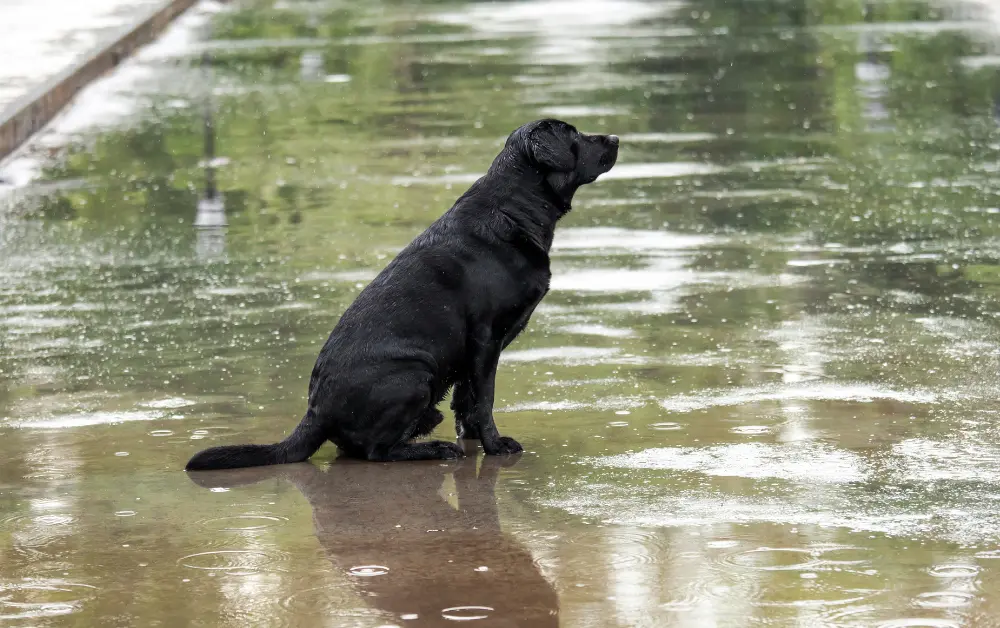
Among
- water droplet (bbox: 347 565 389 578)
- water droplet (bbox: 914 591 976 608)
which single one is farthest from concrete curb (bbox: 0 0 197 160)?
water droplet (bbox: 914 591 976 608)

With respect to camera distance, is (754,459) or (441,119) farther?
(441,119)

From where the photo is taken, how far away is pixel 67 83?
1712cm

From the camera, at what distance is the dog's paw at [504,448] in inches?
253

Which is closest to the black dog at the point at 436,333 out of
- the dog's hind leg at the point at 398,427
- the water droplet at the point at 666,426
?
the dog's hind leg at the point at 398,427

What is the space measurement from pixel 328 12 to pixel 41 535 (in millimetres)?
21041

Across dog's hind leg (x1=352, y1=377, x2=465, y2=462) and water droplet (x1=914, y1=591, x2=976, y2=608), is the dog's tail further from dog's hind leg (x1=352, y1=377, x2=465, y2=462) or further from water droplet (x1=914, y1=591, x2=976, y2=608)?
water droplet (x1=914, y1=591, x2=976, y2=608)

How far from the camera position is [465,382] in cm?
661

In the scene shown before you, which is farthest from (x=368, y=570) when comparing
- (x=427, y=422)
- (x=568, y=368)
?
(x=568, y=368)

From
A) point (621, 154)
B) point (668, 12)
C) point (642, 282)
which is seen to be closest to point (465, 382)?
point (642, 282)

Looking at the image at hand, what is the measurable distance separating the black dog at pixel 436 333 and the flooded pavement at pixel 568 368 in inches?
5.2

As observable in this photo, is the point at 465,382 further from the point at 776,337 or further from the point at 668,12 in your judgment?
the point at 668,12

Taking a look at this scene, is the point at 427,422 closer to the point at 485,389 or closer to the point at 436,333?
the point at 485,389

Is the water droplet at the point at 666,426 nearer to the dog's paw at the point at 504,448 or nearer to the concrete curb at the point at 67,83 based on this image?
the dog's paw at the point at 504,448

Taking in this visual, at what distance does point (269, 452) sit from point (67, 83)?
459 inches
